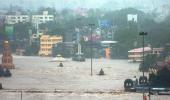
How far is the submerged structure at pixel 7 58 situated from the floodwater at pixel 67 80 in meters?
0.22

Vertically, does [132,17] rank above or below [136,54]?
above

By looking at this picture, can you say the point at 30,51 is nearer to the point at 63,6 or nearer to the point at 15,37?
the point at 15,37

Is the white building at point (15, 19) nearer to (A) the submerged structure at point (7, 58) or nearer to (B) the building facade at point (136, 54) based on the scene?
(A) the submerged structure at point (7, 58)

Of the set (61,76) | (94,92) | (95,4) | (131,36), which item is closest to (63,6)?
(95,4)

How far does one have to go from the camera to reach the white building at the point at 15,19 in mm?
18817

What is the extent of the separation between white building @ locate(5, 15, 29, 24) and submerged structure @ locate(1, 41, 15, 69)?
2148mm

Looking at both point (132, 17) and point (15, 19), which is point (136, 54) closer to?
point (132, 17)

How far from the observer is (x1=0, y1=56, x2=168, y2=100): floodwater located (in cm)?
995

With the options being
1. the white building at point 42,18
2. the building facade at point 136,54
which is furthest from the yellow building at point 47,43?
the building facade at point 136,54

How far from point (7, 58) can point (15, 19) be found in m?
3.85

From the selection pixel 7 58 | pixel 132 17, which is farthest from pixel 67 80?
pixel 132 17

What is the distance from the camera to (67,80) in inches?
542

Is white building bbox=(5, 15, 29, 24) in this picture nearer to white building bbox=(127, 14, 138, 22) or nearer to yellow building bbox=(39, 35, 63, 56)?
yellow building bbox=(39, 35, 63, 56)

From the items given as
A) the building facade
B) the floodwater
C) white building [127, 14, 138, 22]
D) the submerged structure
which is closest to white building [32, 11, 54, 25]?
the floodwater
